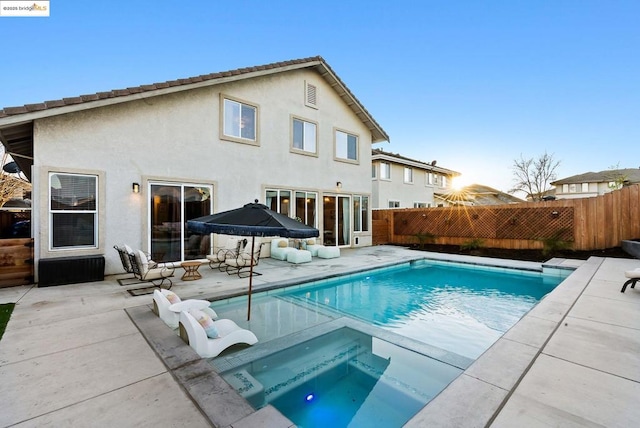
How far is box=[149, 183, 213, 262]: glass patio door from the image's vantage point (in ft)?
31.2

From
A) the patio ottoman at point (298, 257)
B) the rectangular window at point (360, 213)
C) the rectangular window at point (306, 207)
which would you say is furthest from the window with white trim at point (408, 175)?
the patio ottoman at point (298, 257)

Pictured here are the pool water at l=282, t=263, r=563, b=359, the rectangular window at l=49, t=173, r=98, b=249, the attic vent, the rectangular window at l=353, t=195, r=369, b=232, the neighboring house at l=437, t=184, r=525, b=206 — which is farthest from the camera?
the neighboring house at l=437, t=184, r=525, b=206

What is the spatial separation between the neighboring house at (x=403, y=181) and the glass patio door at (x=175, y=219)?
46.8 ft

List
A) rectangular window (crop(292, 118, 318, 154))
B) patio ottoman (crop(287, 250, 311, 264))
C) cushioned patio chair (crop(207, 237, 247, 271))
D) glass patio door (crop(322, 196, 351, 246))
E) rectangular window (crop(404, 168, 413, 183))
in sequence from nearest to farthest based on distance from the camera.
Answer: cushioned patio chair (crop(207, 237, 247, 271)), patio ottoman (crop(287, 250, 311, 264)), rectangular window (crop(292, 118, 318, 154)), glass patio door (crop(322, 196, 351, 246)), rectangular window (crop(404, 168, 413, 183))

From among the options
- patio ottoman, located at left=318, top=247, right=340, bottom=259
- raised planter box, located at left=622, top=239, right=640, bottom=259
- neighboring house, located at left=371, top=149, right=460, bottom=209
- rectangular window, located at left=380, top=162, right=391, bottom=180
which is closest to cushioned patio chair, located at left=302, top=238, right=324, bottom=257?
patio ottoman, located at left=318, top=247, right=340, bottom=259

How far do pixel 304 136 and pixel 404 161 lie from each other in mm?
12070

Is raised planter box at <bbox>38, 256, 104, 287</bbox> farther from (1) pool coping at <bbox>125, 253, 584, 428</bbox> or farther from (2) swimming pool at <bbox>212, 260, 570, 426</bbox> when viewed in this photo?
(2) swimming pool at <bbox>212, 260, 570, 426</bbox>

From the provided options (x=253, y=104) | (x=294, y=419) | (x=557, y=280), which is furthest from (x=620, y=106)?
(x=294, y=419)

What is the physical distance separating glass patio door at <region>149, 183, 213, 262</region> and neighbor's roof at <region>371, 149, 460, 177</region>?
14184mm

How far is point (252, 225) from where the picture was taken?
4395 mm

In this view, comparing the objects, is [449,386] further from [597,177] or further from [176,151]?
[597,177]

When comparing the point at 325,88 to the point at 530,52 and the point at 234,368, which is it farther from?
the point at 234,368

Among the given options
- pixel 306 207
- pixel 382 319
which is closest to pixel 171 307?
pixel 382 319

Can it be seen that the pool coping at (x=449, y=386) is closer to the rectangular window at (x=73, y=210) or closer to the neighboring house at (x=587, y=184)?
the rectangular window at (x=73, y=210)
